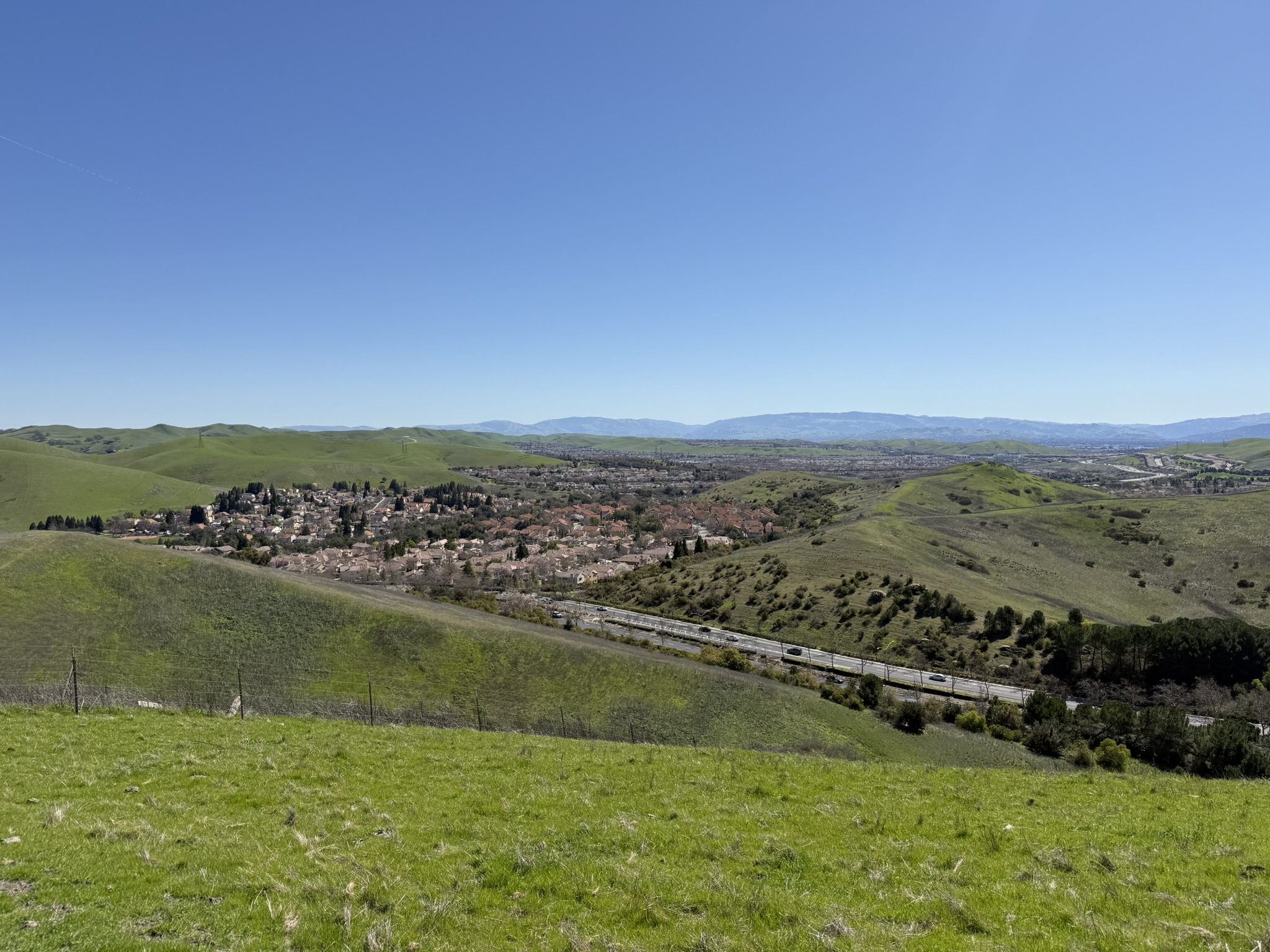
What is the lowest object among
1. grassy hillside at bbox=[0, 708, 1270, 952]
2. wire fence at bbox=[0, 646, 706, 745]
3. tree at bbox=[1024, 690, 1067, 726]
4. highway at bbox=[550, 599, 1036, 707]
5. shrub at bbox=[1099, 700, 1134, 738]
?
highway at bbox=[550, 599, 1036, 707]

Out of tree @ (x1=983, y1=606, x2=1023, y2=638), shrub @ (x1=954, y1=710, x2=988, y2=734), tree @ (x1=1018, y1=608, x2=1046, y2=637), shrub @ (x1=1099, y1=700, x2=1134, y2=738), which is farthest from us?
tree @ (x1=983, y1=606, x2=1023, y2=638)

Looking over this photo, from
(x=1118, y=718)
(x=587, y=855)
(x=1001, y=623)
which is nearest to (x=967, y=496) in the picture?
(x=1001, y=623)

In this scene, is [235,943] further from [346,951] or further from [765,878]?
[765,878]

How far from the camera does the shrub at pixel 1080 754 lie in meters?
37.7

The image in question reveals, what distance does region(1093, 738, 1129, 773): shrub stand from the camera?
37125mm

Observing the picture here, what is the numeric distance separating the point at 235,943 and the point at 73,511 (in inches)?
9578

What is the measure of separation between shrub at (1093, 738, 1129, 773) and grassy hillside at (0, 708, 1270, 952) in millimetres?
19427

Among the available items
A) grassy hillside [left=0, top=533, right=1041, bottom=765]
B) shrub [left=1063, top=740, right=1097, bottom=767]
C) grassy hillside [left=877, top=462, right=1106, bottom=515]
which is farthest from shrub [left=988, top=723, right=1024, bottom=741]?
grassy hillside [left=877, top=462, right=1106, bottom=515]

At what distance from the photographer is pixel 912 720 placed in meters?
43.7

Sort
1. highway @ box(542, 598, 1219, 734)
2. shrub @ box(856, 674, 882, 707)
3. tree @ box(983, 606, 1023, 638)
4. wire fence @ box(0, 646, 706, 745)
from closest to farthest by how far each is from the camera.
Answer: wire fence @ box(0, 646, 706, 745), shrub @ box(856, 674, 882, 707), highway @ box(542, 598, 1219, 734), tree @ box(983, 606, 1023, 638)

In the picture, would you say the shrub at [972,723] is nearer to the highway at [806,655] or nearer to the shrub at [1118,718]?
the shrub at [1118,718]

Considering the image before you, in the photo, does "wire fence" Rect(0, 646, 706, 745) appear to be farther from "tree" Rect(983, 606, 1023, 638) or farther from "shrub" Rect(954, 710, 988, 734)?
"tree" Rect(983, 606, 1023, 638)

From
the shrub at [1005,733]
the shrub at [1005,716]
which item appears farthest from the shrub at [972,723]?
the shrub at [1005,716]

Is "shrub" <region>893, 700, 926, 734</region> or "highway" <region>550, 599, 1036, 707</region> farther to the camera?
"highway" <region>550, 599, 1036, 707</region>
